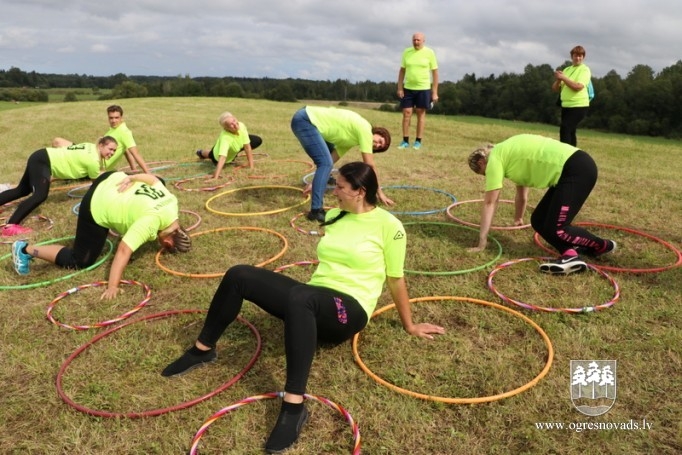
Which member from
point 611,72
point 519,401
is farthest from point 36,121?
point 611,72

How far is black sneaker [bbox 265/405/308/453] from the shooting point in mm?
2762

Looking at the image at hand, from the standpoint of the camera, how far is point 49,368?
3.60 m

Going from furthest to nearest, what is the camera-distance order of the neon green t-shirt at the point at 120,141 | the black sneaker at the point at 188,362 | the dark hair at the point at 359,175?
the neon green t-shirt at the point at 120,141 < the black sneaker at the point at 188,362 < the dark hair at the point at 359,175

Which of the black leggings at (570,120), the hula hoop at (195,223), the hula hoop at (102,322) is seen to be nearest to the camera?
the hula hoop at (102,322)

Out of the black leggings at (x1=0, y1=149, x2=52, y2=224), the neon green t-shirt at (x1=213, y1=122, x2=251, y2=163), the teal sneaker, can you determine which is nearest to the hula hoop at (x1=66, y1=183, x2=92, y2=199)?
the black leggings at (x1=0, y1=149, x2=52, y2=224)

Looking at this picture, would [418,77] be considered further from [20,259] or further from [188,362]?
[188,362]

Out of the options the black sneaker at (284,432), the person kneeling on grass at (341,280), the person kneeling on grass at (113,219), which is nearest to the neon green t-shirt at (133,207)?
the person kneeling on grass at (113,219)

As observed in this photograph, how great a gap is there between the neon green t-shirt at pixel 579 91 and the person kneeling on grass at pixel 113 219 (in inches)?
330

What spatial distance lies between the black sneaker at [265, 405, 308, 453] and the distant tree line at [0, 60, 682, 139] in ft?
161

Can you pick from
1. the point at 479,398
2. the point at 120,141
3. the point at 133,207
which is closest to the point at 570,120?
the point at 479,398

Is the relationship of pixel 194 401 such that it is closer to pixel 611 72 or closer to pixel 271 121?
pixel 271 121

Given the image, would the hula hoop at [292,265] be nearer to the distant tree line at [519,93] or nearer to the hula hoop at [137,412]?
the hula hoop at [137,412]

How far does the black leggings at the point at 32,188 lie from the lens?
22.2 ft

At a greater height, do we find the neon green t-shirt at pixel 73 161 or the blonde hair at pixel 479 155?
the blonde hair at pixel 479 155
